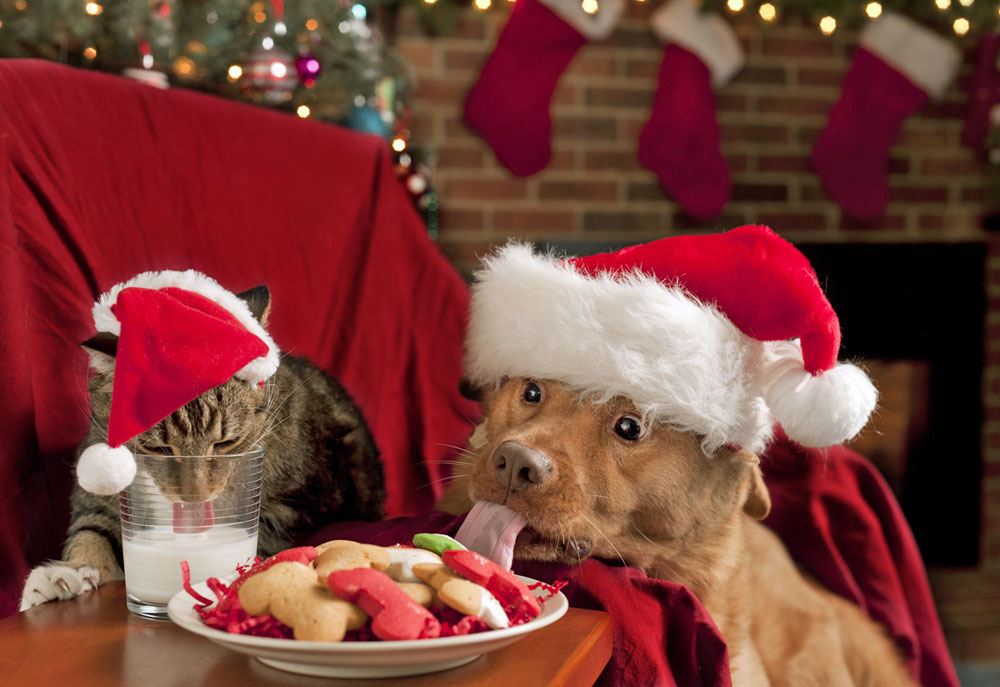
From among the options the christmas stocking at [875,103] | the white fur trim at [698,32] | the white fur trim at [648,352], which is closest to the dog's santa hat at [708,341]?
the white fur trim at [648,352]

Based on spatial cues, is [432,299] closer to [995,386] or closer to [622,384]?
[622,384]

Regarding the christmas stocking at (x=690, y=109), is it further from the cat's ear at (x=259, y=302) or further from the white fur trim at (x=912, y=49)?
the cat's ear at (x=259, y=302)

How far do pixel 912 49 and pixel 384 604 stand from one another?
289 cm

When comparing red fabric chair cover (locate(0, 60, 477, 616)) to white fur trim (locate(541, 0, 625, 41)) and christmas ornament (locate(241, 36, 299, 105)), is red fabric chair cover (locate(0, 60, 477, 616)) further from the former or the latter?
white fur trim (locate(541, 0, 625, 41))

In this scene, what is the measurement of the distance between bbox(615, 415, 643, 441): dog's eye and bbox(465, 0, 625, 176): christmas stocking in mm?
1967

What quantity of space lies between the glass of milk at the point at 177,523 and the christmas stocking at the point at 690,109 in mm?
2350

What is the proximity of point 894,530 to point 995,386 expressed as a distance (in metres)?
1.82

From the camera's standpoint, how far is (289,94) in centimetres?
232

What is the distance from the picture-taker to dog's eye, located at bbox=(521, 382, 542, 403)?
1199 millimetres

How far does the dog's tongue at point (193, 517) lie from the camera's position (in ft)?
2.97

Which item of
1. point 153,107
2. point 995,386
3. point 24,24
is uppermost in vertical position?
point 24,24

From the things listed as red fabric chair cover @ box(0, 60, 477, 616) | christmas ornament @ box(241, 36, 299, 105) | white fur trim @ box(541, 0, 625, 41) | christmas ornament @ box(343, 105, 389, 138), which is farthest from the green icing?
white fur trim @ box(541, 0, 625, 41)

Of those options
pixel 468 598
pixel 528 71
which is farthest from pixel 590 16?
pixel 468 598

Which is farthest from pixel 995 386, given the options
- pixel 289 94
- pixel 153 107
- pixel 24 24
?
pixel 24 24
